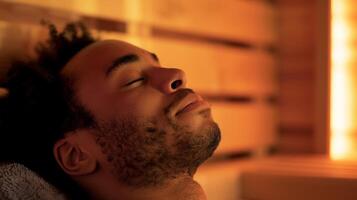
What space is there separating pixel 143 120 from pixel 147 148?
0.06 m

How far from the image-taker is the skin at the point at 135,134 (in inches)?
38.8

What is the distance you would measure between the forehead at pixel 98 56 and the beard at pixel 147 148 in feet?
0.45

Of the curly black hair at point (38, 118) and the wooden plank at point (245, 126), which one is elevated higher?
the curly black hair at point (38, 118)

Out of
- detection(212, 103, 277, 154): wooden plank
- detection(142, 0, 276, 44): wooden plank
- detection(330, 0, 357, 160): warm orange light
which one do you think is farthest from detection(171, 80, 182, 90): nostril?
detection(330, 0, 357, 160): warm orange light

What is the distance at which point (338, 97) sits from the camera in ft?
6.14

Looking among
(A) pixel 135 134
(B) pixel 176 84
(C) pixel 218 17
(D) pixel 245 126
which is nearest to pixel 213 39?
(C) pixel 218 17

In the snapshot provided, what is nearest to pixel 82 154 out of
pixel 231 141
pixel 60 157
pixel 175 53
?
pixel 60 157

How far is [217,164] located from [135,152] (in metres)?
0.78

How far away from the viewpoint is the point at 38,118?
1059mm

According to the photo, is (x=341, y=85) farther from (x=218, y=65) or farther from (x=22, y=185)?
(x=22, y=185)

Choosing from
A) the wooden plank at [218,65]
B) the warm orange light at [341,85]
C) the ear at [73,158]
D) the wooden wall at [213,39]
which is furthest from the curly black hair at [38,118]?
the warm orange light at [341,85]

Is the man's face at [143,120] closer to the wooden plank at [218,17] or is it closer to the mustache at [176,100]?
the mustache at [176,100]

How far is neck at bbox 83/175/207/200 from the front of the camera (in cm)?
100

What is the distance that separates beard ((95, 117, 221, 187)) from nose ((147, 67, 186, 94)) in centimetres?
8
